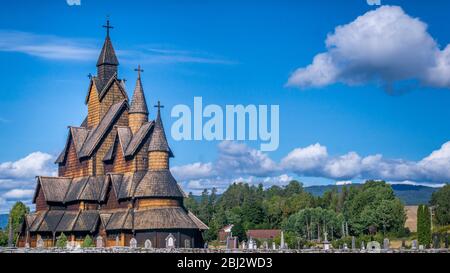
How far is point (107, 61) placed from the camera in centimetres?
7650

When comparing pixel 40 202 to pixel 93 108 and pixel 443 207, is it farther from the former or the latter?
pixel 443 207

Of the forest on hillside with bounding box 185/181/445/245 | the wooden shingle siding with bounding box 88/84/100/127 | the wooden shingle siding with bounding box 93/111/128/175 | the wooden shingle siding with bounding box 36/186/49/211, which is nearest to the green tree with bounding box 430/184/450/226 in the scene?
the forest on hillside with bounding box 185/181/445/245

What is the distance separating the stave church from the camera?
63750 millimetres

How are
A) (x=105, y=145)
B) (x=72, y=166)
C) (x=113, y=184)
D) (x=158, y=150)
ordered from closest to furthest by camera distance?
(x=158, y=150) < (x=113, y=184) < (x=105, y=145) < (x=72, y=166)

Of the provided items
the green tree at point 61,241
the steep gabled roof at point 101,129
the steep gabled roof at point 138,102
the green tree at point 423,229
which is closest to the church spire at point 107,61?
the steep gabled roof at point 101,129

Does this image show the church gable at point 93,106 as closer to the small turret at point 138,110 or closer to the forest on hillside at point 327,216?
the small turret at point 138,110

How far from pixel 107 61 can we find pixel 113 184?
1435cm

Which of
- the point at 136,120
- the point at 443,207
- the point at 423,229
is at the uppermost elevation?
the point at 136,120

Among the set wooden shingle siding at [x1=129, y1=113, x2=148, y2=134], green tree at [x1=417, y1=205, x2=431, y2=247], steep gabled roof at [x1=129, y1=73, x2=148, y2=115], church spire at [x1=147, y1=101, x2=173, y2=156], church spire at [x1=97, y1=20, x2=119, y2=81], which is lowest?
green tree at [x1=417, y1=205, x2=431, y2=247]

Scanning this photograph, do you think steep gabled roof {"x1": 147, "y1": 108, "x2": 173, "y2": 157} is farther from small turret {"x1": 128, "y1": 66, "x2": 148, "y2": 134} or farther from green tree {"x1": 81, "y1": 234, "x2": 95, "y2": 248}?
green tree {"x1": 81, "y1": 234, "x2": 95, "y2": 248}

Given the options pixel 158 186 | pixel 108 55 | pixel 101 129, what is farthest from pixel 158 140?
pixel 108 55
